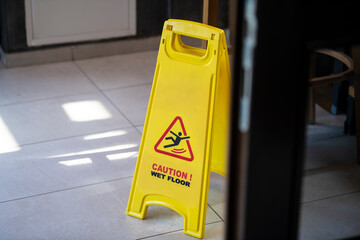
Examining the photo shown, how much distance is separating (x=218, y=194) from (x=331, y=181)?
1.81 feet

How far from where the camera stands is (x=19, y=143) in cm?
276

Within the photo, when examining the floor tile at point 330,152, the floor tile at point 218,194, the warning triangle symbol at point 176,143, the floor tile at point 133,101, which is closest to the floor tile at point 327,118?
the floor tile at point 330,152

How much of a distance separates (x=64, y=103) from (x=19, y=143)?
0.54m

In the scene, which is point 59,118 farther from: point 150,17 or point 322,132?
point 322,132

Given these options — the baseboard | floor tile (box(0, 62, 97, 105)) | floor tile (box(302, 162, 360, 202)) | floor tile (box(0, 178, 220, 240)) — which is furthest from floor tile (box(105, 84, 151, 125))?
floor tile (box(302, 162, 360, 202))

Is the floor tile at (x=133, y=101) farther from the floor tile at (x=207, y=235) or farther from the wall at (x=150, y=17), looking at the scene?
the floor tile at (x=207, y=235)

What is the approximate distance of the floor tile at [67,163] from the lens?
2.39 metres

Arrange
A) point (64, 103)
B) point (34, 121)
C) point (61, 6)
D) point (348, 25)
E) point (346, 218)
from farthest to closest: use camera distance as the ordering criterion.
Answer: point (61, 6) < point (64, 103) < point (34, 121) < point (346, 218) < point (348, 25)

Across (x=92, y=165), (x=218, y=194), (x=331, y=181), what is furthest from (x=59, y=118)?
(x=331, y=181)

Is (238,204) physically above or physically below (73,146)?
above

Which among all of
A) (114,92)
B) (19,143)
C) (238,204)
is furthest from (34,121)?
(238,204)

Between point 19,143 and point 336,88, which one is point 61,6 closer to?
point 19,143

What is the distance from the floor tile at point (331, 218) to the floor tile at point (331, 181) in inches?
1.8

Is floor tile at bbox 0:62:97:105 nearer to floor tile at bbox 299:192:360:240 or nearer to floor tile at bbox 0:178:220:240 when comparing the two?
floor tile at bbox 0:178:220:240
